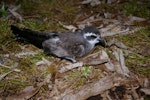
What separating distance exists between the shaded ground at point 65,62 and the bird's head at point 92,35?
16 cm

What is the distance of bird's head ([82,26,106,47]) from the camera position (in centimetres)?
459

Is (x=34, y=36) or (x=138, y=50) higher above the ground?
(x=34, y=36)

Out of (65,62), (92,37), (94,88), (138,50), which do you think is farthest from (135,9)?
(94,88)

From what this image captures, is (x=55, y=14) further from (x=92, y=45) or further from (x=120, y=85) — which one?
(x=120, y=85)

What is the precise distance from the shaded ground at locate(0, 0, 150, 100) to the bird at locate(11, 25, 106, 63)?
0.39 feet

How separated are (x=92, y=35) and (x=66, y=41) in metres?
0.39

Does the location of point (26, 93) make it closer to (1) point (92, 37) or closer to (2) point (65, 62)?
(2) point (65, 62)

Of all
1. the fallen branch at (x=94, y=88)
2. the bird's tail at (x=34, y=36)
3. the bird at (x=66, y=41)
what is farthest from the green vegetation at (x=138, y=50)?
the bird's tail at (x=34, y=36)

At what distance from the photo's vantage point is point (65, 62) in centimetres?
451

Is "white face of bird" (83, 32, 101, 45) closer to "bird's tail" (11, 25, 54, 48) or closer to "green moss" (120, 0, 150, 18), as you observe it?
"bird's tail" (11, 25, 54, 48)

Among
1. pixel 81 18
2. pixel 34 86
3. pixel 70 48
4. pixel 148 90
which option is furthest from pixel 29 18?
pixel 148 90

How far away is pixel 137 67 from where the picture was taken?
172 inches

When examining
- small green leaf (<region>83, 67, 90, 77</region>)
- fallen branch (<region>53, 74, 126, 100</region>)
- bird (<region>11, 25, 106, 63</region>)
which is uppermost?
bird (<region>11, 25, 106, 63</region>)

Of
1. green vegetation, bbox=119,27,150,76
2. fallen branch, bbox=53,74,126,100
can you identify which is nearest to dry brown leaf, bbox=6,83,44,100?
fallen branch, bbox=53,74,126,100
